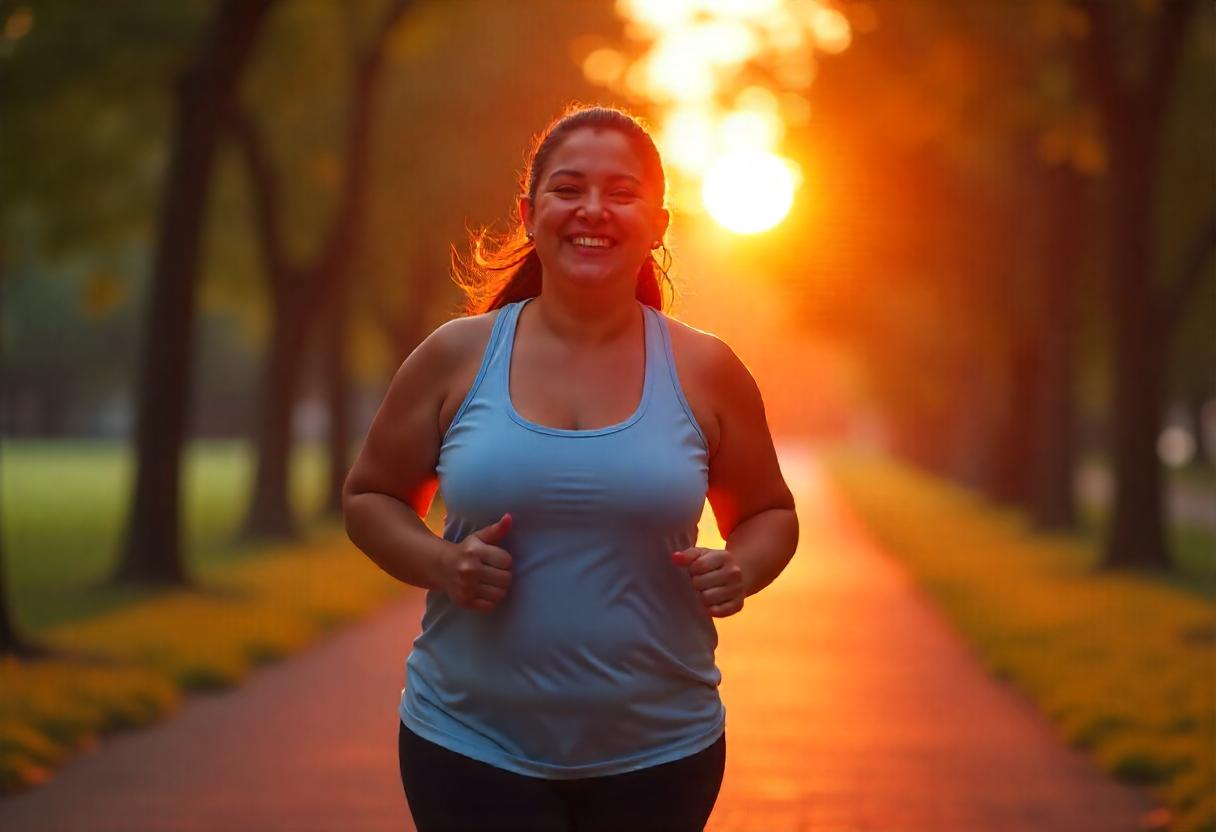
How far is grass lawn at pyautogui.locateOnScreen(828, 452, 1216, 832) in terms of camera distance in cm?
805

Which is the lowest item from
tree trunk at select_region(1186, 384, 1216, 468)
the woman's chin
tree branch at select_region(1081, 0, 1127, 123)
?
tree trunk at select_region(1186, 384, 1216, 468)

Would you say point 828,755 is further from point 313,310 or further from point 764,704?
point 313,310

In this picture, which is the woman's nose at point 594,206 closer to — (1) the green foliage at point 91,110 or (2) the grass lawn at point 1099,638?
(2) the grass lawn at point 1099,638

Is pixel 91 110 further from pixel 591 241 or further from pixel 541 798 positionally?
pixel 541 798

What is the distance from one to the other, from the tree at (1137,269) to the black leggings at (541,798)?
13.9 meters

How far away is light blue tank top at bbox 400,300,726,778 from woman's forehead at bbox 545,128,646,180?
0.33m

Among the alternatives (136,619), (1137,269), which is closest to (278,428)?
(136,619)

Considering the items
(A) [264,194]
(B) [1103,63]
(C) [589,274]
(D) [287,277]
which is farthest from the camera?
(D) [287,277]

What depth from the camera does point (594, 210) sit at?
3113 millimetres

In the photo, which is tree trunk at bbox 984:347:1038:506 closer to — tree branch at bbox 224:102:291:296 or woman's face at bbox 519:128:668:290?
tree branch at bbox 224:102:291:296

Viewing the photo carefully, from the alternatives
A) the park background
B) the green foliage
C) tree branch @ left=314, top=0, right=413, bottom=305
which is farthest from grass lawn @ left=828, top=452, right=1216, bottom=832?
the green foliage

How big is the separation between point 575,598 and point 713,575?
230 millimetres

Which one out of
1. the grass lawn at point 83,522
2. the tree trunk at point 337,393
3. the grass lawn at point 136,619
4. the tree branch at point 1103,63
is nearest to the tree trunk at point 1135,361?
the tree branch at point 1103,63

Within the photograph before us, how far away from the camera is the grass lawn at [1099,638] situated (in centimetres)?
805
